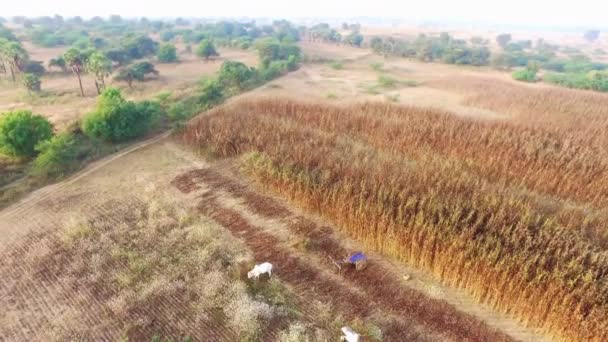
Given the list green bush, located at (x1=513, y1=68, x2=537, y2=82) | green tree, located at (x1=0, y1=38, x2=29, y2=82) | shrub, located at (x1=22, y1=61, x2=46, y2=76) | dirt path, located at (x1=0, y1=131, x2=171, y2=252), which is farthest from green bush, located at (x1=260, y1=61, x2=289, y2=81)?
green bush, located at (x1=513, y1=68, x2=537, y2=82)

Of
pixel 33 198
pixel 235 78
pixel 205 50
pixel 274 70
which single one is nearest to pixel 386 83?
pixel 274 70

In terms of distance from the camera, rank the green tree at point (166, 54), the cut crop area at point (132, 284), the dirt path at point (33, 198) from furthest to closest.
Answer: the green tree at point (166, 54), the dirt path at point (33, 198), the cut crop area at point (132, 284)

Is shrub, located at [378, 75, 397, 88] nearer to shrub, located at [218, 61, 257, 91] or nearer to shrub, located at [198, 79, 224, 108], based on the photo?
shrub, located at [218, 61, 257, 91]

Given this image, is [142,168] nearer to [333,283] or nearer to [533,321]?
[333,283]

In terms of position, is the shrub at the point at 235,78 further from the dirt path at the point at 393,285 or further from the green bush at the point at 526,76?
the green bush at the point at 526,76

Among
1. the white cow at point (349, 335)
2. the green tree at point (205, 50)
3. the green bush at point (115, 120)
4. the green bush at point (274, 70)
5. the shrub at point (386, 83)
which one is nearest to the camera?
the white cow at point (349, 335)

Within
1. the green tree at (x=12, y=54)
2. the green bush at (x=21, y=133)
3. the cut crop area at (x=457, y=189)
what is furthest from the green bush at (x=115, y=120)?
the green tree at (x=12, y=54)
